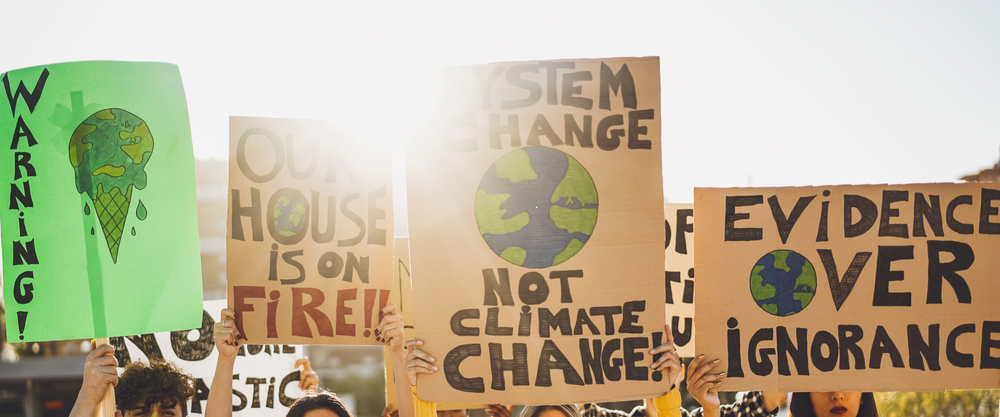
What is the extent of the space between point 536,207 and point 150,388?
2299 millimetres

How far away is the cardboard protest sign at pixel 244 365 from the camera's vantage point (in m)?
4.06

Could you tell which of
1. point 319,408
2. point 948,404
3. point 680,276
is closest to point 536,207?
point 680,276

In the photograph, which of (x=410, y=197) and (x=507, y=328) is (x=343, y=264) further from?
(x=507, y=328)

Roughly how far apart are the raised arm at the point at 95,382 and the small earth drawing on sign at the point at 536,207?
1.63m

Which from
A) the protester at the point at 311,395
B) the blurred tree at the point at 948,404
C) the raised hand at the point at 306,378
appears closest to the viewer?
the protester at the point at 311,395

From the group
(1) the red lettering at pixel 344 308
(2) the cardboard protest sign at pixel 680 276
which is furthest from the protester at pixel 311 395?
(2) the cardboard protest sign at pixel 680 276

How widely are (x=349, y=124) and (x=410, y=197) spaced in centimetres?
70

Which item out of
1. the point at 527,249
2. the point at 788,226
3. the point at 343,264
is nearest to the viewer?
the point at 527,249

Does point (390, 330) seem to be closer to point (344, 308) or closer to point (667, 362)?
point (344, 308)

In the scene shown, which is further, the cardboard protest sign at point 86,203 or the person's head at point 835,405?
the person's head at point 835,405

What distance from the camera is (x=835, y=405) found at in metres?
3.17

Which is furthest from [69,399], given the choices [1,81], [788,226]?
[788,226]

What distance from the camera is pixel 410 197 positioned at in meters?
2.59

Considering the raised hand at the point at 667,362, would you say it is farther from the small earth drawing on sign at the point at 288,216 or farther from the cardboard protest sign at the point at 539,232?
the small earth drawing on sign at the point at 288,216
